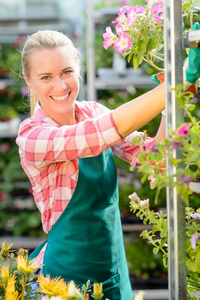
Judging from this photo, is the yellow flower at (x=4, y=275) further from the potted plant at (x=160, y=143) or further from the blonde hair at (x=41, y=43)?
the blonde hair at (x=41, y=43)

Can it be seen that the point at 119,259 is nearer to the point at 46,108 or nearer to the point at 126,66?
the point at 46,108

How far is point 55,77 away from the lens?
1357 mm

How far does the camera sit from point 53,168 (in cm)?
135

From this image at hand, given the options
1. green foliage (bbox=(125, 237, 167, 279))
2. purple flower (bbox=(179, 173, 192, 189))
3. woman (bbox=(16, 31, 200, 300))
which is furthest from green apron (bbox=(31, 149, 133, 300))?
green foliage (bbox=(125, 237, 167, 279))

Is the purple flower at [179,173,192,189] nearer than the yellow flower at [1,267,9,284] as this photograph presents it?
Yes

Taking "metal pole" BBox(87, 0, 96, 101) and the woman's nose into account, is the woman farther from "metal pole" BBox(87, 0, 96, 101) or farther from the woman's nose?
"metal pole" BBox(87, 0, 96, 101)

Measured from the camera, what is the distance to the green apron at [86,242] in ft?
4.42

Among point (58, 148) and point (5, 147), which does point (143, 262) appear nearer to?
point (5, 147)

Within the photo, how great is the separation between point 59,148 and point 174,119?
35cm

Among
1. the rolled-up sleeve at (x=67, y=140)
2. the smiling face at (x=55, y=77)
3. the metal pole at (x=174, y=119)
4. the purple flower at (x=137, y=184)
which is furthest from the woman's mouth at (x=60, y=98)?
the purple flower at (x=137, y=184)

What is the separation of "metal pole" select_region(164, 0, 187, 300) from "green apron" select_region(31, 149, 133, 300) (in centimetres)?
46

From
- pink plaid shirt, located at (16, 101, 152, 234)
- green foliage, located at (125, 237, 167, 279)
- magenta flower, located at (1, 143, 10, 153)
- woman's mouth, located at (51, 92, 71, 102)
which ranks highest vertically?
woman's mouth, located at (51, 92, 71, 102)

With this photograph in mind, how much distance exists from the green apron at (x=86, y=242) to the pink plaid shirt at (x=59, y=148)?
0.03 metres

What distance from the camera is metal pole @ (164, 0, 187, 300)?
0.91 metres
